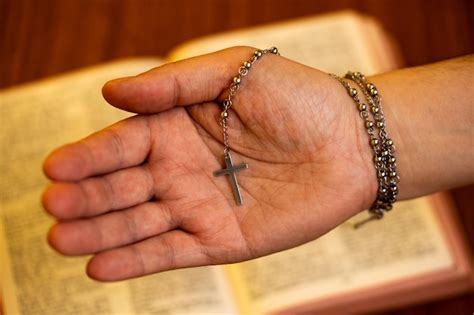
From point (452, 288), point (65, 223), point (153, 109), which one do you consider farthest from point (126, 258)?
point (452, 288)

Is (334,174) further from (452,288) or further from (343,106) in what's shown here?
(452,288)

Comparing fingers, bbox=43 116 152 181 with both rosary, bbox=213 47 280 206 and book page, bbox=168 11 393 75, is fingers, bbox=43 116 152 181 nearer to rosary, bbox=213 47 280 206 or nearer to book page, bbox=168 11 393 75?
rosary, bbox=213 47 280 206

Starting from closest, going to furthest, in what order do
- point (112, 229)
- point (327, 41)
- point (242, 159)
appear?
point (112, 229) → point (242, 159) → point (327, 41)

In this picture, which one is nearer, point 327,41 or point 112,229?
point 112,229

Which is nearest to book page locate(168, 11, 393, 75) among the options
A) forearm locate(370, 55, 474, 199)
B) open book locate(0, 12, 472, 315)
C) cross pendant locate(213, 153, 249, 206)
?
open book locate(0, 12, 472, 315)

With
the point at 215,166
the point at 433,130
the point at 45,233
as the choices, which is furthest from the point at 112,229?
the point at 433,130

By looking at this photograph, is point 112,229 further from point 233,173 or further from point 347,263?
point 347,263

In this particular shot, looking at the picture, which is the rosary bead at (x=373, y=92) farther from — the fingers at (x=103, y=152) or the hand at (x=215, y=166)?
the fingers at (x=103, y=152)
